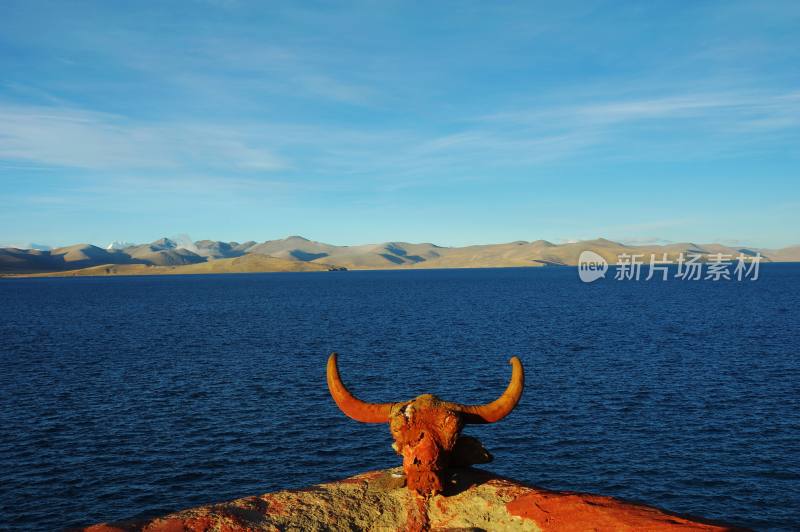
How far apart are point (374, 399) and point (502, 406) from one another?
4468 centimetres

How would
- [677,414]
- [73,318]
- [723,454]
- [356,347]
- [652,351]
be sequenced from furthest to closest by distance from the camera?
[73,318], [356,347], [652,351], [677,414], [723,454]

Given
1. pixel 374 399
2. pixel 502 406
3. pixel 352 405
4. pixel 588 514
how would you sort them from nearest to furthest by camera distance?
pixel 588 514 → pixel 502 406 → pixel 352 405 → pixel 374 399

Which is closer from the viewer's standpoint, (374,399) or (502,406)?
(502,406)

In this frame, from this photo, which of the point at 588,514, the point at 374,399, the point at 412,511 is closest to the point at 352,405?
the point at 412,511

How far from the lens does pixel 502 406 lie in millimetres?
9789

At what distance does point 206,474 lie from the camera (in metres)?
37.4

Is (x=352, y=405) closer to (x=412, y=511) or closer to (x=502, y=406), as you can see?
(x=412, y=511)

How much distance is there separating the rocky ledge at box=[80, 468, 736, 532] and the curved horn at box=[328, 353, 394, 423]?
1257 millimetres

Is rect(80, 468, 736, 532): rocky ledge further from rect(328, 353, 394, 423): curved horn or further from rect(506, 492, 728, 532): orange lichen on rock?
rect(328, 353, 394, 423): curved horn

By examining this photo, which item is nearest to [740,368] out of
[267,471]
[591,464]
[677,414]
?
[677,414]

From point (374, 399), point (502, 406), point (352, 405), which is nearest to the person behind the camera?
point (502, 406)

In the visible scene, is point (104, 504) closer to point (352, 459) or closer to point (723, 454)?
point (352, 459)

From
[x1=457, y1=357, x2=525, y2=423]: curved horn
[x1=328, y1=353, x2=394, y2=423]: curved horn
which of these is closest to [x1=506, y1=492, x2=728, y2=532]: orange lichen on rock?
[x1=457, y1=357, x2=525, y2=423]: curved horn

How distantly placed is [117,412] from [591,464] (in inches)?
1557
